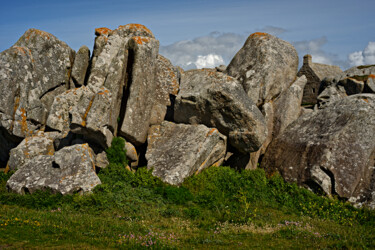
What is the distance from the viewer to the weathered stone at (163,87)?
24734 millimetres

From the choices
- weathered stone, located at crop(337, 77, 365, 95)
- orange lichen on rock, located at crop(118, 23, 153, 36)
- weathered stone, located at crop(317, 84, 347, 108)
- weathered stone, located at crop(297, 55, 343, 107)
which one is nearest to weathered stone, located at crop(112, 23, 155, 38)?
orange lichen on rock, located at crop(118, 23, 153, 36)

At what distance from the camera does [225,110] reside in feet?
72.4

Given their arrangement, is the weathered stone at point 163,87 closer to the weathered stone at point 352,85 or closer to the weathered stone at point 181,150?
the weathered stone at point 181,150

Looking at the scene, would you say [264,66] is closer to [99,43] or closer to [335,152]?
[335,152]

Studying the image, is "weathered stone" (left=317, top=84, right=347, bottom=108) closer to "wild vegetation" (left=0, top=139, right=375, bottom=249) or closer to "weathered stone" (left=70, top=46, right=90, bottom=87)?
"wild vegetation" (left=0, top=139, right=375, bottom=249)

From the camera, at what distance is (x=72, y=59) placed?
87.1 feet

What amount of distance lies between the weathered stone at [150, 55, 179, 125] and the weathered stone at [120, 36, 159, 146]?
119 cm

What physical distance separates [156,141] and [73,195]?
24.0 feet

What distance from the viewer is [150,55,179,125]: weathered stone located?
2473 cm

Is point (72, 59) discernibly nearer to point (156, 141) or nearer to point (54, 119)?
point (54, 119)

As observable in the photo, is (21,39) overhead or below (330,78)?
overhead

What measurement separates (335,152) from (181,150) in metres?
9.06

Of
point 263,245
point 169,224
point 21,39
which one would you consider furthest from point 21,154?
point 263,245

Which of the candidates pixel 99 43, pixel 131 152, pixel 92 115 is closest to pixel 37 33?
pixel 99 43
